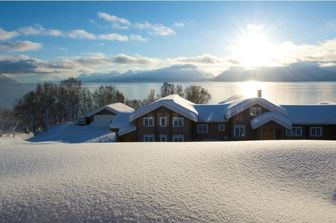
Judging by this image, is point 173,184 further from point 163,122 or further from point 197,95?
point 197,95

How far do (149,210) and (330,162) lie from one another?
23.7 ft

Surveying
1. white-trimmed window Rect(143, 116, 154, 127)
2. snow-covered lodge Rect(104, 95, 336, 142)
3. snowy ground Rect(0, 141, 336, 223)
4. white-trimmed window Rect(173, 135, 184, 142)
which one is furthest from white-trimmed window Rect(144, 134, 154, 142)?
snowy ground Rect(0, 141, 336, 223)

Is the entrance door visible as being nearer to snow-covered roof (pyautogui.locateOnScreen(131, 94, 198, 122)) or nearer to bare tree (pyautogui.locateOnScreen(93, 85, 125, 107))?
snow-covered roof (pyautogui.locateOnScreen(131, 94, 198, 122))

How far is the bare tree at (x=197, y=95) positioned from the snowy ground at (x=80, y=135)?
27170 mm

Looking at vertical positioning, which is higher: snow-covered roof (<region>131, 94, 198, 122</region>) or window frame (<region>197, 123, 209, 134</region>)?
snow-covered roof (<region>131, 94, 198, 122</region>)

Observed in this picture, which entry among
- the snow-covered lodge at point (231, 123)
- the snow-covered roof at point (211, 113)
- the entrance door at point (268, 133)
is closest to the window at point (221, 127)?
the snow-covered lodge at point (231, 123)

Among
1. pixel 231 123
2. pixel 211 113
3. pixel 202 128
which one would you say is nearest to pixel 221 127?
pixel 231 123

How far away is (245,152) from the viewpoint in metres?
11.0

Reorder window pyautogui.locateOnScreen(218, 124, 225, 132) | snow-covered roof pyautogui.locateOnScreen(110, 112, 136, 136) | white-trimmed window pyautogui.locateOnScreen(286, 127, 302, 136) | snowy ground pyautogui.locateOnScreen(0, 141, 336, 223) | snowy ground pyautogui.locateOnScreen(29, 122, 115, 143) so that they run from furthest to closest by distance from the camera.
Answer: snowy ground pyautogui.locateOnScreen(29, 122, 115, 143) < snow-covered roof pyautogui.locateOnScreen(110, 112, 136, 136) < window pyautogui.locateOnScreen(218, 124, 225, 132) < white-trimmed window pyautogui.locateOnScreen(286, 127, 302, 136) < snowy ground pyautogui.locateOnScreen(0, 141, 336, 223)

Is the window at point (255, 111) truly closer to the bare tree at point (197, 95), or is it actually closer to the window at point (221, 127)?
the window at point (221, 127)

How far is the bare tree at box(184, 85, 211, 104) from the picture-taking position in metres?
67.0

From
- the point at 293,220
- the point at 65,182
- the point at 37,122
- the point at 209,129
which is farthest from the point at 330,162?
the point at 37,122

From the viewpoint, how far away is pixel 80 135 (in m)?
42.6

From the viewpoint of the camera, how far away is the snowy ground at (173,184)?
22.6ft
